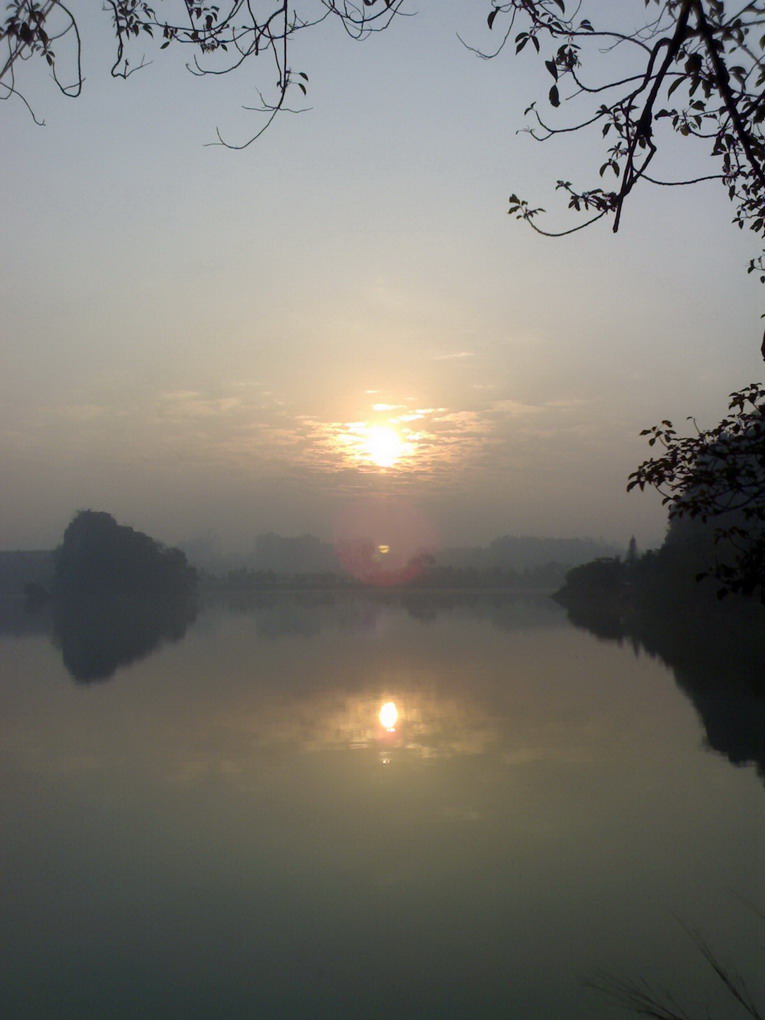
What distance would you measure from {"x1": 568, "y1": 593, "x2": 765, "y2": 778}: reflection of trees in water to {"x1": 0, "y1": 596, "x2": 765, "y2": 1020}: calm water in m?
0.63

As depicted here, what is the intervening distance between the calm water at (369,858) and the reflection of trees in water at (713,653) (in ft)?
2.07

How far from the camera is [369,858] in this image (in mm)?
9961

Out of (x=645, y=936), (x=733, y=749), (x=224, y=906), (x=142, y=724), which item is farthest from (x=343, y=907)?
(x=142, y=724)

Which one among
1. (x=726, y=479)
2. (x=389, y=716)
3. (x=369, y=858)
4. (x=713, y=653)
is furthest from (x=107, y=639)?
(x=726, y=479)

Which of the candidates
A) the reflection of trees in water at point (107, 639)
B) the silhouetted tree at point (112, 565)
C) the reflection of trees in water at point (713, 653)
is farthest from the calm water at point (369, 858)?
the silhouetted tree at point (112, 565)

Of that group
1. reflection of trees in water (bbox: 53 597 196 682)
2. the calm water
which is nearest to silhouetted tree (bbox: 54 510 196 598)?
reflection of trees in water (bbox: 53 597 196 682)

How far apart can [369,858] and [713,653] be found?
76.3 feet

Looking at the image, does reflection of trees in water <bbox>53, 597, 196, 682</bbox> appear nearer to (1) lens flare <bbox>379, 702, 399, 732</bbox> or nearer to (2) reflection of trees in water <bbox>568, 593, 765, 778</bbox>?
(1) lens flare <bbox>379, 702, 399, 732</bbox>

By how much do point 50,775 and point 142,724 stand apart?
4.45 meters

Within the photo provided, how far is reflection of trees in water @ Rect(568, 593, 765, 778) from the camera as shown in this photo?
16375 mm

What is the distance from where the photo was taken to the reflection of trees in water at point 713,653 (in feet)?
53.7

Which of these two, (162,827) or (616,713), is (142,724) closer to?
(162,827)

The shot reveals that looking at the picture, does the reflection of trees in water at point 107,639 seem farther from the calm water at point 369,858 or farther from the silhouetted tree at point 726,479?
the silhouetted tree at point 726,479

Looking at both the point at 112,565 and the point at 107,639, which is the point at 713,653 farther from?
the point at 112,565
